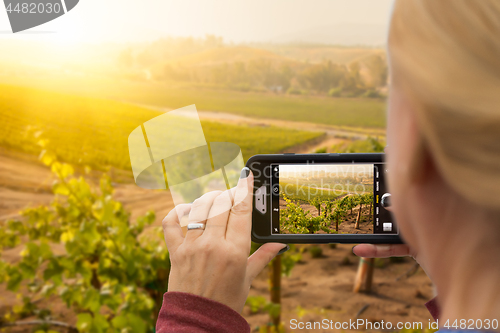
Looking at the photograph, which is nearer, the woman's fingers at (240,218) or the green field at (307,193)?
the woman's fingers at (240,218)

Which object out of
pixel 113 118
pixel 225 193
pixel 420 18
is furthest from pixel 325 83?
pixel 420 18

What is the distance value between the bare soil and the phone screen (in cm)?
103

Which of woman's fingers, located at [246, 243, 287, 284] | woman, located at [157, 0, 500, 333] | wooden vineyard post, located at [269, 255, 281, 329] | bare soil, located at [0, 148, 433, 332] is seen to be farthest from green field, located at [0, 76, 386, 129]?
woman, located at [157, 0, 500, 333]

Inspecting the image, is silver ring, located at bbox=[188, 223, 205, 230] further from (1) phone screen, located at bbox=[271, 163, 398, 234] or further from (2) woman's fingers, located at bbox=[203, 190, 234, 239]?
(1) phone screen, located at bbox=[271, 163, 398, 234]

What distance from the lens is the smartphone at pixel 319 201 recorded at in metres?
0.85

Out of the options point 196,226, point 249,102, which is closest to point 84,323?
point 196,226

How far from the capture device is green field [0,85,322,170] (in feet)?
7.47

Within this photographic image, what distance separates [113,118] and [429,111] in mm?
3082

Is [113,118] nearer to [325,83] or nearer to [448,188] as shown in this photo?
[325,83]

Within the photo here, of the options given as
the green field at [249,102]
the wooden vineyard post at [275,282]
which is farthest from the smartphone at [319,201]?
the green field at [249,102]

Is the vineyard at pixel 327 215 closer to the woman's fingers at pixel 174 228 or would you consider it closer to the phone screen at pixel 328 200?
the phone screen at pixel 328 200

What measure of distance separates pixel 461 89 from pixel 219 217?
1.56 feet

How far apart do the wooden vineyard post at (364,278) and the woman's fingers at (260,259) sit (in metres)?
1.50

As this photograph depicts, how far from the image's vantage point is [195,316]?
56 centimetres
